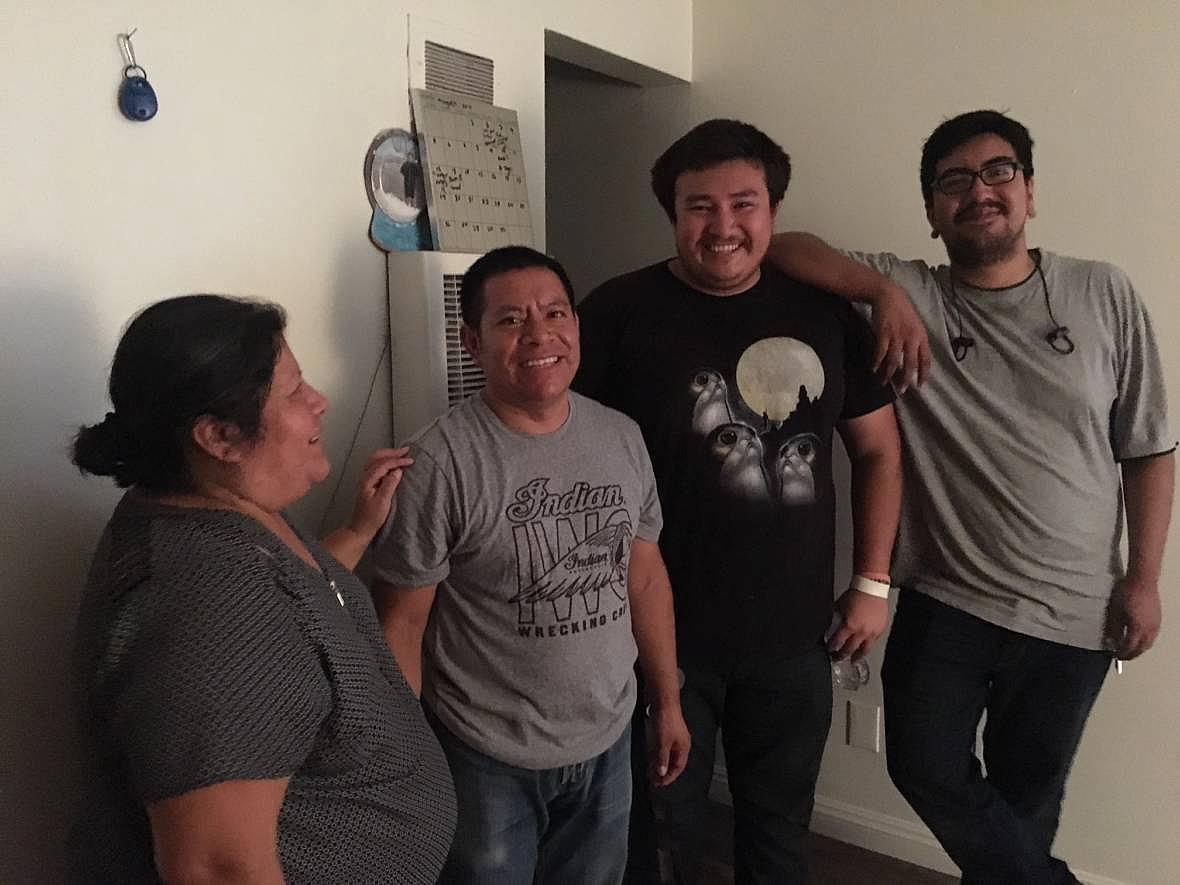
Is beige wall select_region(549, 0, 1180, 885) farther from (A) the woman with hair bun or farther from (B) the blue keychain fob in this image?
(A) the woman with hair bun

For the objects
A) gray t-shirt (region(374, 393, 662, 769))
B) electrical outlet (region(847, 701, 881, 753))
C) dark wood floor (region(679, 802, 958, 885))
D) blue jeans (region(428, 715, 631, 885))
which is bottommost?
dark wood floor (region(679, 802, 958, 885))

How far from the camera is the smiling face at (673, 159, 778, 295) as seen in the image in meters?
1.43

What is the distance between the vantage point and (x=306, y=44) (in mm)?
1402

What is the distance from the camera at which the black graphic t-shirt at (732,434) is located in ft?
4.74

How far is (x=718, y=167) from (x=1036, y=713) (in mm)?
1039

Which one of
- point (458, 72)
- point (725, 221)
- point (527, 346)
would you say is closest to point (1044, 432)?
point (725, 221)

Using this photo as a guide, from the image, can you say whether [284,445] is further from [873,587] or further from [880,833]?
[880,833]

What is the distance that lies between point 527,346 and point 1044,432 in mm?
852

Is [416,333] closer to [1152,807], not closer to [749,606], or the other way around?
[749,606]

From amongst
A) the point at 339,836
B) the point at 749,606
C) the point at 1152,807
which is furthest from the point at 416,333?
the point at 1152,807

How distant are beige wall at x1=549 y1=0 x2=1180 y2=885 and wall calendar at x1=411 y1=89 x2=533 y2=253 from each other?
682 millimetres

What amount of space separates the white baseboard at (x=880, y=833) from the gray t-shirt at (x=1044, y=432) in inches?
32.7

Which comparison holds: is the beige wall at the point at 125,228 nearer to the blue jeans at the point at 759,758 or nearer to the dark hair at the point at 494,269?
the dark hair at the point at 494,269

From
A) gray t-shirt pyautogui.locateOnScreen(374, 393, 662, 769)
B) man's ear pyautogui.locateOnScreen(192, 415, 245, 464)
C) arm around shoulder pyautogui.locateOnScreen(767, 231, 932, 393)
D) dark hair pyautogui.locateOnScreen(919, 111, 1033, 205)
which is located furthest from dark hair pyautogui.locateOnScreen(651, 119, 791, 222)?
man's ear pyautogui.locateOnScreen(192, 415, 245, 464)
